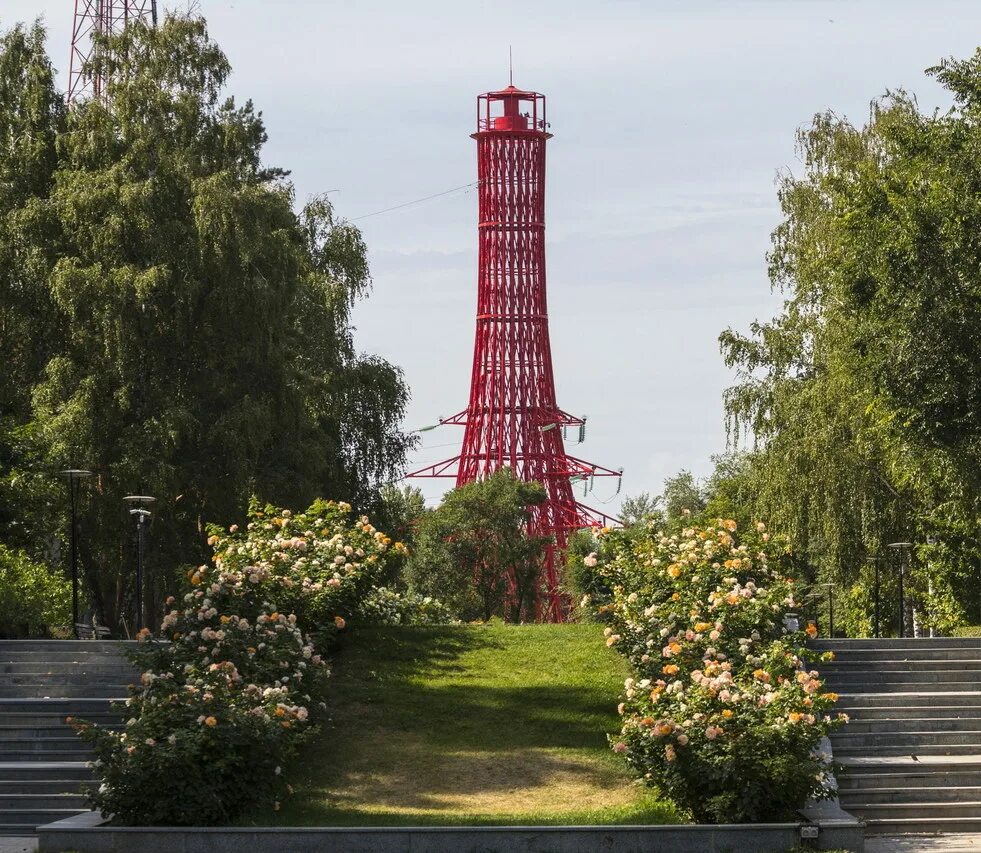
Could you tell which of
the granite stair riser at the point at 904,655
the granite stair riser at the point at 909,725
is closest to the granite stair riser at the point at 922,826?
the granite stair riser at the point at 909,725

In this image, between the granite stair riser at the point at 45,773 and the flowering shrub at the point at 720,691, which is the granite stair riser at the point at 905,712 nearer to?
the flowering shrub at the point at 720,691

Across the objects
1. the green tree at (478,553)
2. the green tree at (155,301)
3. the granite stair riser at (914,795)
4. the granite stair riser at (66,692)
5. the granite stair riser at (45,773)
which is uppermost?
the green tree at (155,301)

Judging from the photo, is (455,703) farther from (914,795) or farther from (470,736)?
(914,795)

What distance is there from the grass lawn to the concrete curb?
2.98ft

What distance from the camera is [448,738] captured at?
1836 cm

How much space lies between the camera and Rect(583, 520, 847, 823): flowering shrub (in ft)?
48.4

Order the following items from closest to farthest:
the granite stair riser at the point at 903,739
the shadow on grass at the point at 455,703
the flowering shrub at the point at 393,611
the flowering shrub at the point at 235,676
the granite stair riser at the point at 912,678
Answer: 1. the flowering shrub at the point at 235,676
2. the granite stair riser at the point at 903,739
3. the shadow on grass at the point at 455,703
4. the granite stair riser at the point at 912,678
5. the flowering shrub at the point at 393,611

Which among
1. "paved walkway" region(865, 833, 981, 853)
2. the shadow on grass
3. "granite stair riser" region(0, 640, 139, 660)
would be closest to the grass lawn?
the shadow on grass

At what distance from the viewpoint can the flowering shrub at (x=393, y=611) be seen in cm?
2300

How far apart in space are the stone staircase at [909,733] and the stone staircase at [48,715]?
7.25 meters

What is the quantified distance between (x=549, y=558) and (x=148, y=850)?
39.5m

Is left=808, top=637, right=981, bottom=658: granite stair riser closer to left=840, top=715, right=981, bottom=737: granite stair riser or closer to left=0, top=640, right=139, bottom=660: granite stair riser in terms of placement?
left=840, top=715, right=981, bottom=737: granite stair riser

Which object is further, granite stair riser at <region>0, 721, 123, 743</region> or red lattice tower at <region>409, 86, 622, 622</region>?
red lattice tower at <region>409, 86, 622, 622</region>

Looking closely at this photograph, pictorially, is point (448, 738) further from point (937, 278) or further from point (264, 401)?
point (264, 401)
